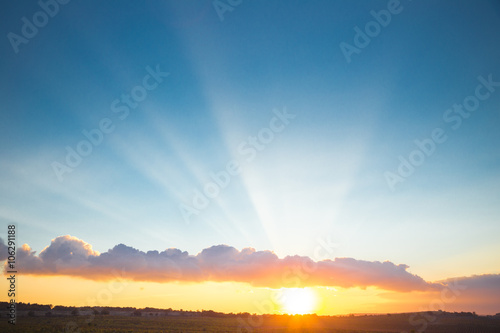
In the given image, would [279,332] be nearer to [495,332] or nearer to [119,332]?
[119,332]

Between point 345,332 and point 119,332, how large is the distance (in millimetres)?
62373

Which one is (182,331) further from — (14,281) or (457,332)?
(457,332)

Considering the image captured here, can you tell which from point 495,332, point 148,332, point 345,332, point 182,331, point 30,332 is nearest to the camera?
point 30,332

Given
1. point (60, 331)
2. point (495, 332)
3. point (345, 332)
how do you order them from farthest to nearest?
point (495, 332)
point (345, 332)
point (60, 331)

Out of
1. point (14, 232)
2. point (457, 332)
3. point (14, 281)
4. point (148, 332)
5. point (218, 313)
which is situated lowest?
point (218, 313)

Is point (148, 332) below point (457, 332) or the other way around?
the other way around

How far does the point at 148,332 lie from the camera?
69312 millimetres

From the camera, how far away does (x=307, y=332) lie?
259 feet

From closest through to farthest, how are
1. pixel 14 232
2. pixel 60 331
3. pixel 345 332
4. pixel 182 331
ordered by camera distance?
1. pixel 14 232
2. pixel 60 331
3. pixel 182 331
4. pixel 345 332

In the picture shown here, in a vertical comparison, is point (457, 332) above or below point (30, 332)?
below

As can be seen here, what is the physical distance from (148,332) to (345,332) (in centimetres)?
5586

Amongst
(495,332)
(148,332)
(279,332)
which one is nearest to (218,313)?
(279,332)

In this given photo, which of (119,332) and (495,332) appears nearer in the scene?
(119,332)

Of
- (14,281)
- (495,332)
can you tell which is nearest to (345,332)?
(495,332)
